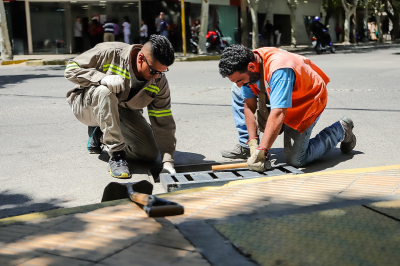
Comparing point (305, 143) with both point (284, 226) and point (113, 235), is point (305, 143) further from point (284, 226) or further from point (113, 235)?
point (113, 235)

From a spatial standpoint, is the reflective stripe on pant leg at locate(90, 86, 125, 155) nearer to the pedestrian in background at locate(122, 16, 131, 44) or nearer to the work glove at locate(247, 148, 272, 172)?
the work glove at locate(247, 148, 272, 172)

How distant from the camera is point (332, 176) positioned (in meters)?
3.48

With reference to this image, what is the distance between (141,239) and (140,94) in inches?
87.1

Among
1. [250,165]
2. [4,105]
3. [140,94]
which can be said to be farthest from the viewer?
[4,105]

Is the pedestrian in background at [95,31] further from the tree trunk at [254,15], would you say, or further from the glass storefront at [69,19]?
the tree trunk at [254,15]

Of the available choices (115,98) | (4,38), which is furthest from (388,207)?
(4,38)

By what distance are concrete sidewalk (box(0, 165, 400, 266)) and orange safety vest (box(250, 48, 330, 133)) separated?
1145 millimetres

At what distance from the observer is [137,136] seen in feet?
15.7

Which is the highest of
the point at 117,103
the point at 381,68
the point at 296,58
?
the point at 296,58

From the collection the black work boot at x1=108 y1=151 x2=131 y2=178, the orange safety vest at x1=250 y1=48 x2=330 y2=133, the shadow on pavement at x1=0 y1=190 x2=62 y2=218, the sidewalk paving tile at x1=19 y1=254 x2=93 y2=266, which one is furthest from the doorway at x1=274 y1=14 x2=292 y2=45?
the sidewalk paving tile at x1=19 y1=254 x2=93 y2=266

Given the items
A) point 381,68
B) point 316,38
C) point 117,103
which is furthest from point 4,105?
point 316,38

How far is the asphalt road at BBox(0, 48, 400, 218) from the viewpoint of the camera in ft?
13.2

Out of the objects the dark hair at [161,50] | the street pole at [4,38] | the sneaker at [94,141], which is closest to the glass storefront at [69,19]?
the street pole at [4,38]

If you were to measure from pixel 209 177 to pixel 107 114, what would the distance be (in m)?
1.09
